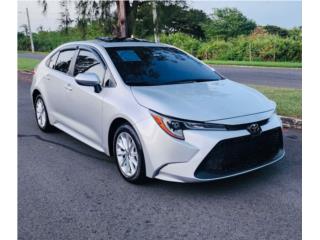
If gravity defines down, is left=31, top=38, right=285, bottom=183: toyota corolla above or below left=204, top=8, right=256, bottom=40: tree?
below

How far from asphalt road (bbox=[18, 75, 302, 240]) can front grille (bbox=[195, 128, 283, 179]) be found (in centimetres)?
27

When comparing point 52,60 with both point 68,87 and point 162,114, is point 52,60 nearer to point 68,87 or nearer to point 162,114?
point 68,87

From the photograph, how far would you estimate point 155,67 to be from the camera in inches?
188

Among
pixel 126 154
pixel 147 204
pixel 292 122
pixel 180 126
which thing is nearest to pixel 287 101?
pixel 292 122

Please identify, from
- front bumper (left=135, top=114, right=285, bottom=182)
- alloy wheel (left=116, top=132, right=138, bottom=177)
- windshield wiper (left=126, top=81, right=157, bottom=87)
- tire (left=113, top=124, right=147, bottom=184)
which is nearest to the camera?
front bumper (left=135, top=114, right=285, bottom=182)

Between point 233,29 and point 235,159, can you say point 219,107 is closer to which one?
point 235,159

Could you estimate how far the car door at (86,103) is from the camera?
4660 mm

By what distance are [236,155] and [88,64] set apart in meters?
2.41

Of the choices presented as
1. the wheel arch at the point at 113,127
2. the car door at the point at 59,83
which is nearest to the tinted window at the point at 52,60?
the car door at the point at 59,83

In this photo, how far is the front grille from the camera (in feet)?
11.9

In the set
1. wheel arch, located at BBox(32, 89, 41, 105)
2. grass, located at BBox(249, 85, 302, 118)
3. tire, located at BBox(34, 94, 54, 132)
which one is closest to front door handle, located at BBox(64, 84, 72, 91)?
tire, located at BBox(34, 94, 54, 132)

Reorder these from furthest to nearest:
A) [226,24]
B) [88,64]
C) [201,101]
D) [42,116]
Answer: [226,24], [42,116], [88,64], [201,101]

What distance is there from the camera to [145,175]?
4.00 metres

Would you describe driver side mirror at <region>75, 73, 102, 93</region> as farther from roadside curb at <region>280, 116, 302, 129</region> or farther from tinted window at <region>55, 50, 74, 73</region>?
roadside curb at <region>280, 116, 302, 129</region>
